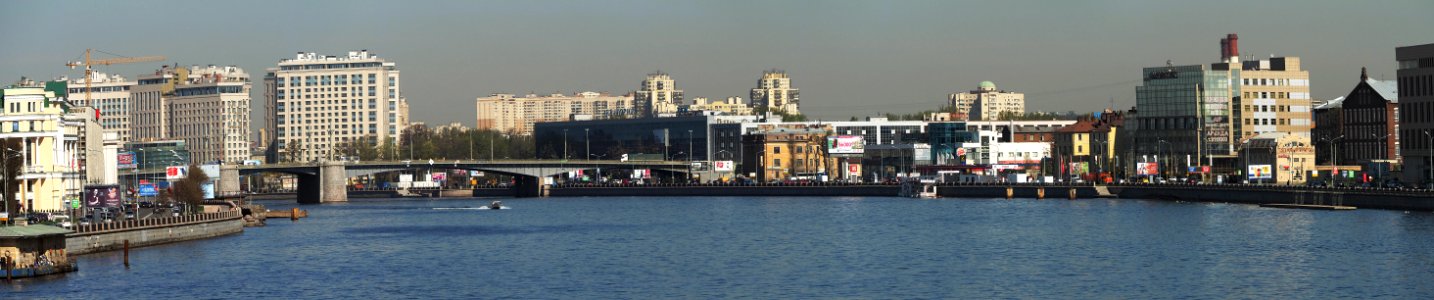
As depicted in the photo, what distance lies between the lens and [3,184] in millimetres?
116812

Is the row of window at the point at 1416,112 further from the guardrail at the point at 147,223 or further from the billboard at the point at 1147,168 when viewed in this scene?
the guardrail at the point at 147,223

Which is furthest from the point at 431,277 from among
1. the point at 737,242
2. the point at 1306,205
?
the point at 1306,205

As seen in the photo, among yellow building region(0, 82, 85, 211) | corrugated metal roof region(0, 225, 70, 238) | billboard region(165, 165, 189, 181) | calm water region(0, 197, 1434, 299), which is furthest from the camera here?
billboard region(165, 165, 189, 181)

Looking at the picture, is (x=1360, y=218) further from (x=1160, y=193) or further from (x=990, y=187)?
(x=990, y=187)

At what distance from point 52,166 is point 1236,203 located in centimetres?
9364

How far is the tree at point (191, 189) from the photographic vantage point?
15800cm

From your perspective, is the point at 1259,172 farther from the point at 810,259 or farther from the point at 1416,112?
the point at 810,259

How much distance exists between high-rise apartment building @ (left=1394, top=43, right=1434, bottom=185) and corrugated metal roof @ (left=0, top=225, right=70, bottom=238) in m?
107

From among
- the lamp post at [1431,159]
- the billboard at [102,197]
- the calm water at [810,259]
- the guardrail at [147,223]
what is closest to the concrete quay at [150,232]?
the guardrail at [147,223]

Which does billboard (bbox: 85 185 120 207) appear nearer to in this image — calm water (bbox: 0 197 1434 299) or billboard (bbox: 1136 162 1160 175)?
calm water (bbox: 0 197 1434 299)

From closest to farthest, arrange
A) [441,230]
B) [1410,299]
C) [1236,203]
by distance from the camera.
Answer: [1410,299], [441,230], [1236,203]

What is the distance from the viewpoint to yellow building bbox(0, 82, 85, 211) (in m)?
128

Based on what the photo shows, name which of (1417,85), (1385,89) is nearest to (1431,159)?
(1417,85)

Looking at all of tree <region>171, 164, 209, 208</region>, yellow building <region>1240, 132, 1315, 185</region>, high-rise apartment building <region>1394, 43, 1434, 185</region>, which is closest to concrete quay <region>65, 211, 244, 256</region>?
tree <region>171, 164, 209, 208</region>
